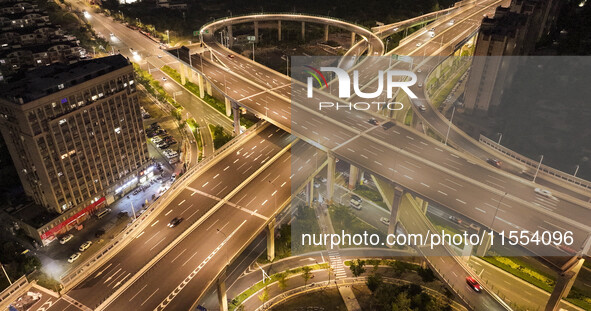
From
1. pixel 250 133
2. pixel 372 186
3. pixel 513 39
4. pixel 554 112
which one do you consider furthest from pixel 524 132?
pixel 250 133

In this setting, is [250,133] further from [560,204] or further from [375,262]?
[560,204]

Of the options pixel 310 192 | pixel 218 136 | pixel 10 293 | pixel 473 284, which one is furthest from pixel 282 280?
pixel 218 136

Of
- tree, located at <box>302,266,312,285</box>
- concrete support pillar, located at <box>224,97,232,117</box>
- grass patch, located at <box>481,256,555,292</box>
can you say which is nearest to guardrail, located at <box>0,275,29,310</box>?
tree, located at <box>302,266,312,285</box>

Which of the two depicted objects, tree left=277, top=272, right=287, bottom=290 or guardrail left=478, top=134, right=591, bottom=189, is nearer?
tree left=277, top=272, right=287, bottom=290

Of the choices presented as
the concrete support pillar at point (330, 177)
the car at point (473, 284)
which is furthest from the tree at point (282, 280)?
the car at point (473, 284)

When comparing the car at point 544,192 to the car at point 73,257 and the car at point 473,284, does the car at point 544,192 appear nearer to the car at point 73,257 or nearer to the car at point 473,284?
the car at point 473,284
